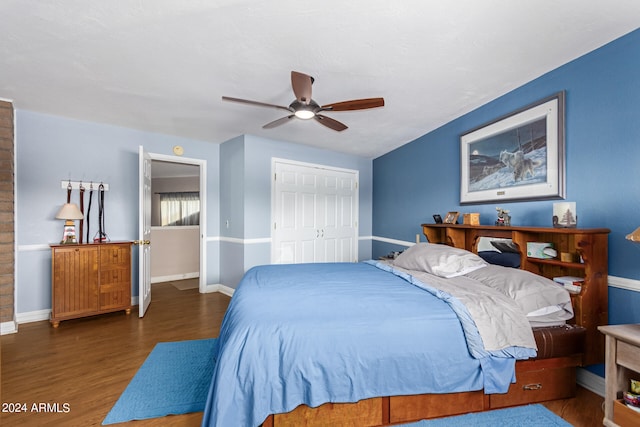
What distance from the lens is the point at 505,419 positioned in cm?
173

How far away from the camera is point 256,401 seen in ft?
4.55

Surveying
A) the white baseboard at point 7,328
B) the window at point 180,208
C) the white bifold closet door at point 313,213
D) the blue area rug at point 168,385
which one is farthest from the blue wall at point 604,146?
the window at point 180,208

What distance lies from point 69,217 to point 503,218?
4.66m

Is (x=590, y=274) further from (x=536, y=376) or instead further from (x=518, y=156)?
(x=518, y=156)

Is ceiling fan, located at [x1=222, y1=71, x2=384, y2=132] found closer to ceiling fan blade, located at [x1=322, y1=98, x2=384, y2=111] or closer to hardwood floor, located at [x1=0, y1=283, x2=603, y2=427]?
ceiling fan blade, located at [x1=322, y1=98, x2=384, y2=111]

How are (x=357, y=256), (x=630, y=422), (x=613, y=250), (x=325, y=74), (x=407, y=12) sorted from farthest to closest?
1. (x=357, y=256)
2. (x=325, y=74)
3. (x=613, y=250)
4. (x=407, y=12)
5. (x=630, y=422)

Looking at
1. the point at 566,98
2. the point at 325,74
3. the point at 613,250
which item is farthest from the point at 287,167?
the point at 613,250

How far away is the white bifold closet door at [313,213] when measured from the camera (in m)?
4.58

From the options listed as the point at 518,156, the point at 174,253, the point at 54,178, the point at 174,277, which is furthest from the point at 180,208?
the point at 518,156

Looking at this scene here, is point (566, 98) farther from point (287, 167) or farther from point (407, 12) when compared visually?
point (287, 167)

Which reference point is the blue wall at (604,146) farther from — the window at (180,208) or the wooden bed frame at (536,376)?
the window at (180,208)

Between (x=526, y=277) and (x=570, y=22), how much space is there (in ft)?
5.51

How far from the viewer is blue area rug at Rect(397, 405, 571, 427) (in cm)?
168

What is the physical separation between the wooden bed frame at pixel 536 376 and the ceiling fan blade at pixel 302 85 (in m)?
2.02
